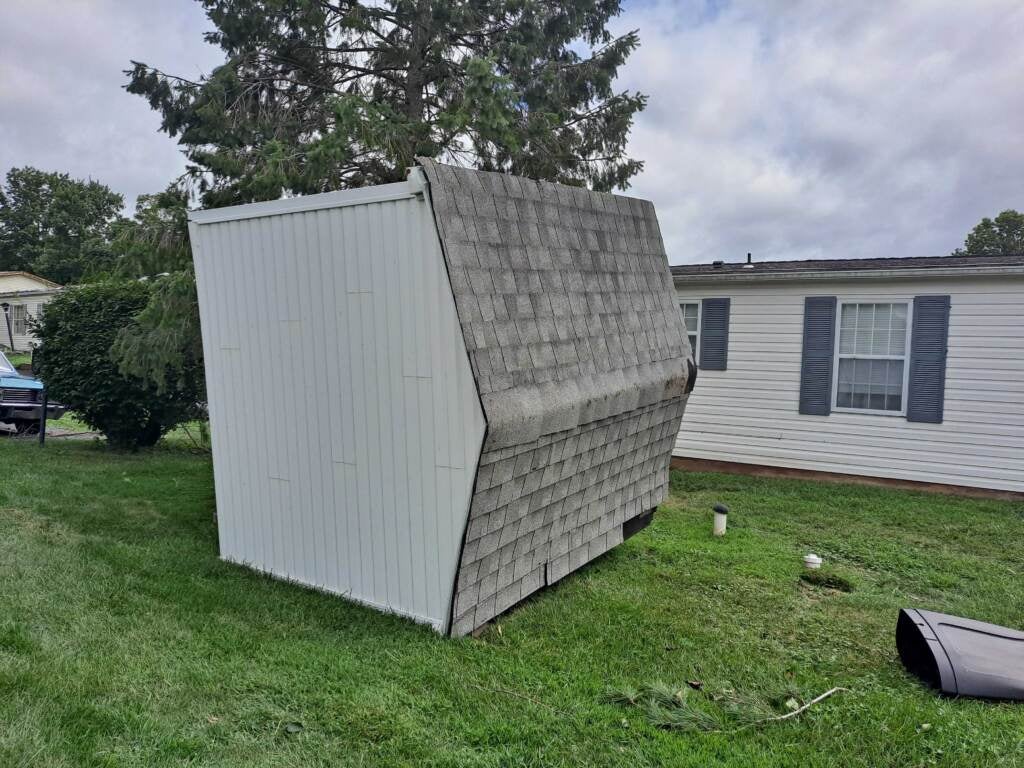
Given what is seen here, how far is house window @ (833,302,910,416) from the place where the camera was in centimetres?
848

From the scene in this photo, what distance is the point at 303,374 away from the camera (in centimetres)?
433

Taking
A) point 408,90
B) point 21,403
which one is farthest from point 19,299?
point 408,90

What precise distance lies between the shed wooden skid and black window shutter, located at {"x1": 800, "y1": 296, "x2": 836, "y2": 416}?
4.55m

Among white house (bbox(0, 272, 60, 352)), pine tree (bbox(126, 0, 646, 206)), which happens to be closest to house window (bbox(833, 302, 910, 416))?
pine tree (bbox(126, 0, 646, 206))

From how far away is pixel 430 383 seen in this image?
12.2 ft

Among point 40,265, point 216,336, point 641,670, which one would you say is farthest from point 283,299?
point 40,265

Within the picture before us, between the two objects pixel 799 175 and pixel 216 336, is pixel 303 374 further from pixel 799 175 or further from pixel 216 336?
pixel 799 175

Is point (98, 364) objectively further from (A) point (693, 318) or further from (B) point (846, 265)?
(B) point (846, 265)

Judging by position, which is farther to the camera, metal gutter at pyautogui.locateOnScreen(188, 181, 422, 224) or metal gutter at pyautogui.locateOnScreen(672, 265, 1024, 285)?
metal gutter at pyautogui.locateOnScreen(672, 265, 1024, 285)

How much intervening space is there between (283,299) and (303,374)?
1.61ft

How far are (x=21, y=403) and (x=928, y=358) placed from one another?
12.8 m

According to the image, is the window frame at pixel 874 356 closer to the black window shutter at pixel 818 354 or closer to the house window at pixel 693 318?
Result: the black window shutter at pixel 818 354

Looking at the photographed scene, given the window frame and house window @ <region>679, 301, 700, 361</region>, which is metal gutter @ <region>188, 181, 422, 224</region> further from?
the window frame

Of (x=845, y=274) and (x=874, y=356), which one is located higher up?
(x=845, y=274)
